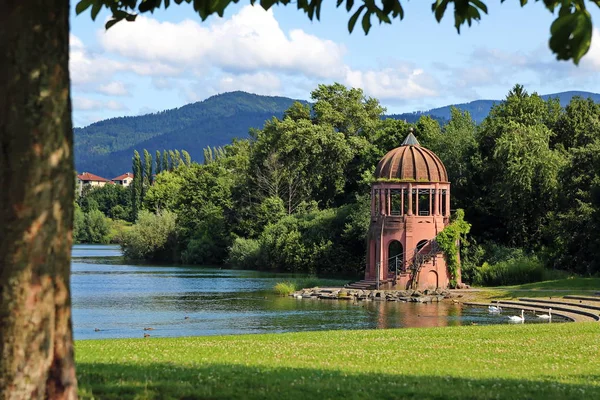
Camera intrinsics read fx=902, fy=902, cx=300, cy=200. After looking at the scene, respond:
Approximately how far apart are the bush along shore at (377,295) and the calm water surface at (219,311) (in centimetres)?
176

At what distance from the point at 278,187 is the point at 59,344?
76.0m

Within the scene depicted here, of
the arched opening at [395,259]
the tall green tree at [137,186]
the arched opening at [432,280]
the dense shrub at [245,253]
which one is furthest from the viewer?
the tall green tree at [137,186]

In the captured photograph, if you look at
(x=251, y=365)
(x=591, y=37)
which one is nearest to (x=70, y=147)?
(x=591, y=37)

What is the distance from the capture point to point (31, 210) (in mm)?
6852

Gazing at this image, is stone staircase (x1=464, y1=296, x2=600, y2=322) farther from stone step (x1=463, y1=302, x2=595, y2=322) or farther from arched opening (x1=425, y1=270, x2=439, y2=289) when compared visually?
arched opening (x1=425, y1=270, x2=439, y2=289)

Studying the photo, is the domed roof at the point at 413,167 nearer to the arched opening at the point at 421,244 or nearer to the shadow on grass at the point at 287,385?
the arched opening at the point at 421,244

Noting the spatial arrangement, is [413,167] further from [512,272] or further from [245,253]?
[245,253]

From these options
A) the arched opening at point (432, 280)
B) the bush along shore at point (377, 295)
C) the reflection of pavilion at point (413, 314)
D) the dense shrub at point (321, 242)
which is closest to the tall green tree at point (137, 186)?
the dense shrub at point (321, 242)

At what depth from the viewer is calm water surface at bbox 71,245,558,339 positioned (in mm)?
33344

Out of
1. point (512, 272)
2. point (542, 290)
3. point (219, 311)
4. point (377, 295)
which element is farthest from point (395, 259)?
point (219, 311)

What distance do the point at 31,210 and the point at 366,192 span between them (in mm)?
65753

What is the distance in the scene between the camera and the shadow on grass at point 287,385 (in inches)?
386

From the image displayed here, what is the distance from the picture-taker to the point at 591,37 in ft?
17.2

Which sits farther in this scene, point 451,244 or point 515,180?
point 515,180
